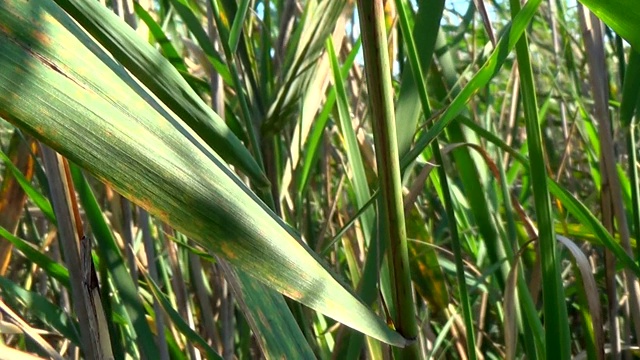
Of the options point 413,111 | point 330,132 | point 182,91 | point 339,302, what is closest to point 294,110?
point 413,111

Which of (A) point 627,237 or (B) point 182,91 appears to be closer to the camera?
(B) point 182,91

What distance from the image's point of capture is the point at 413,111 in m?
0.57

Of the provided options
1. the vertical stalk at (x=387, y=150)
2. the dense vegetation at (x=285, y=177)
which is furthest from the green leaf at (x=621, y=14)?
the vertical stalk at (x=387, y=150)

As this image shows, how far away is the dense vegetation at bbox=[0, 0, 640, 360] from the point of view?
27 cm

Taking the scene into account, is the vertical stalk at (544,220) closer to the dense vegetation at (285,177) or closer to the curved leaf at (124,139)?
the dense vegetation at (285,177)

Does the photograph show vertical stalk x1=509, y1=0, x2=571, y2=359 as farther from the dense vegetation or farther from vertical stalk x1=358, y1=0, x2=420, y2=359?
vertical stalk x1=358, y1=0, x2=420, y2=359

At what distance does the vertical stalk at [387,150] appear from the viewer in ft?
1.23

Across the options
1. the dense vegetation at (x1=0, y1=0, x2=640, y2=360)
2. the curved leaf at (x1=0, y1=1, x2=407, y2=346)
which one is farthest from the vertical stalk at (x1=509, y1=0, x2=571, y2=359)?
the curved leaf at (x1=0, y1=1, x2=407, y2=346)

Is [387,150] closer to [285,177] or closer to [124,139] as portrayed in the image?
[124,139]

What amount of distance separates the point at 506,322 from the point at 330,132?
640 millimetres

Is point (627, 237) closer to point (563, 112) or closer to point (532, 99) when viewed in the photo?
point (532, 99)

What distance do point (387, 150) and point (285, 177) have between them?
1.23 ft

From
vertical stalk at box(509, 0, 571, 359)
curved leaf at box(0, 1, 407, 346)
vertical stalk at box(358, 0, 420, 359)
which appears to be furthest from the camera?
vertical stalk at box(509, 0, 571, 359)

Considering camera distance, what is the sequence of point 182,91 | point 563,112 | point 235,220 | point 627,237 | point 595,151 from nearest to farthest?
point 235,220
point 182,91
point 627,237
point 595,151
point 563,112
